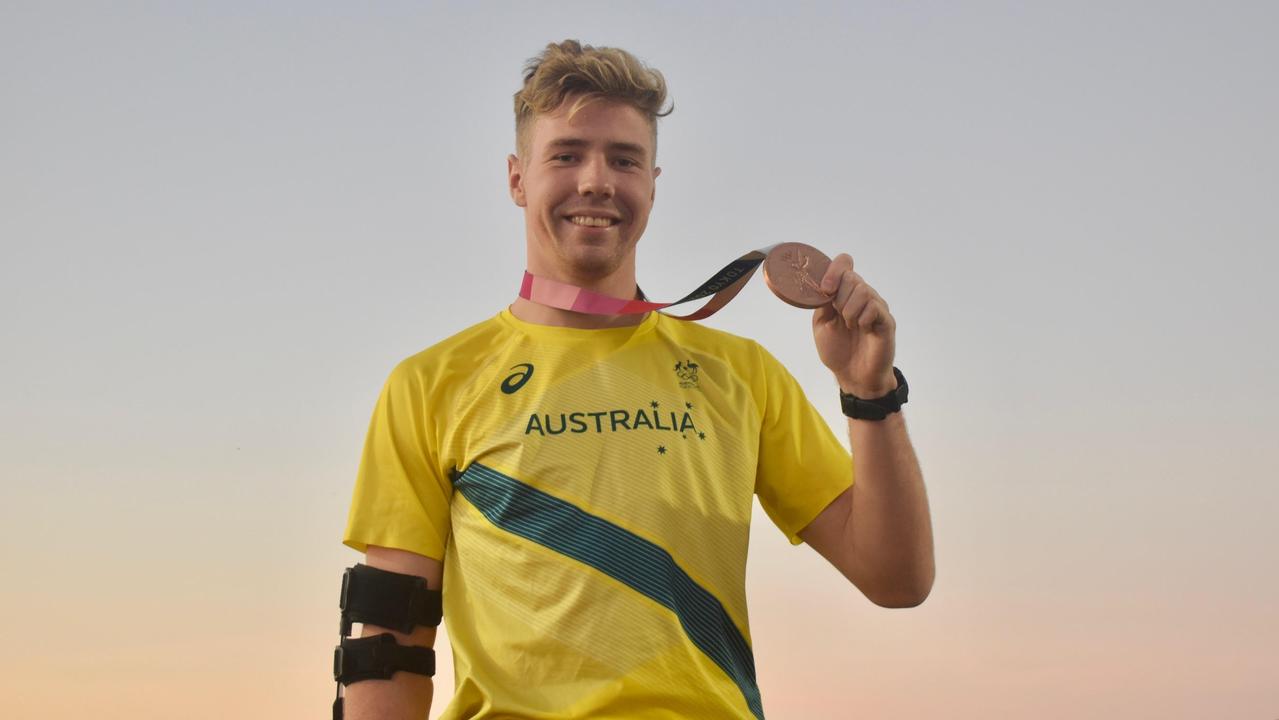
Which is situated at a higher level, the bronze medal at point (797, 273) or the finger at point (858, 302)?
the bronze medal at point (797, 273)

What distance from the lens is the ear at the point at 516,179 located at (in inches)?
202

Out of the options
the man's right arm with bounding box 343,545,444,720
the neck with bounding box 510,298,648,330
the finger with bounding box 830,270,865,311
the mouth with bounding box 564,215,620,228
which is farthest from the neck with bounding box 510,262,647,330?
the man's right arm with bounding box 343,545,444,720

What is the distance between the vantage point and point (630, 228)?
491 centimetres

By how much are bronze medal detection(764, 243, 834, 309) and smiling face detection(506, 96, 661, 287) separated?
25.5 inches

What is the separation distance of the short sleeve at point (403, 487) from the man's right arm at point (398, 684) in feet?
0.15

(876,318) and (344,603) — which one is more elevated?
(876,318)

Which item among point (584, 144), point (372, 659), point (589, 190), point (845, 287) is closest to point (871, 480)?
point (845, 287)

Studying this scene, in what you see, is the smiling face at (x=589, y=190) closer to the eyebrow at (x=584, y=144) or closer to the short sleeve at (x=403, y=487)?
the eyebrow at (x=584, y=144)

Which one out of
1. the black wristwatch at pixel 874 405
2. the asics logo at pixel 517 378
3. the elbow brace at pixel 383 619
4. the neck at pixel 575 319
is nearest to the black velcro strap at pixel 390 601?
the elbow brace at pixel 383 619

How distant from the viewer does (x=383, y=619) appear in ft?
15.3

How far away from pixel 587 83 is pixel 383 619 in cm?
218

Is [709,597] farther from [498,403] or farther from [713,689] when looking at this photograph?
[498,403]

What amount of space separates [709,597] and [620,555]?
1.27 feet

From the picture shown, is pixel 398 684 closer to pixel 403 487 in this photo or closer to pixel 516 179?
pixel 403 487
